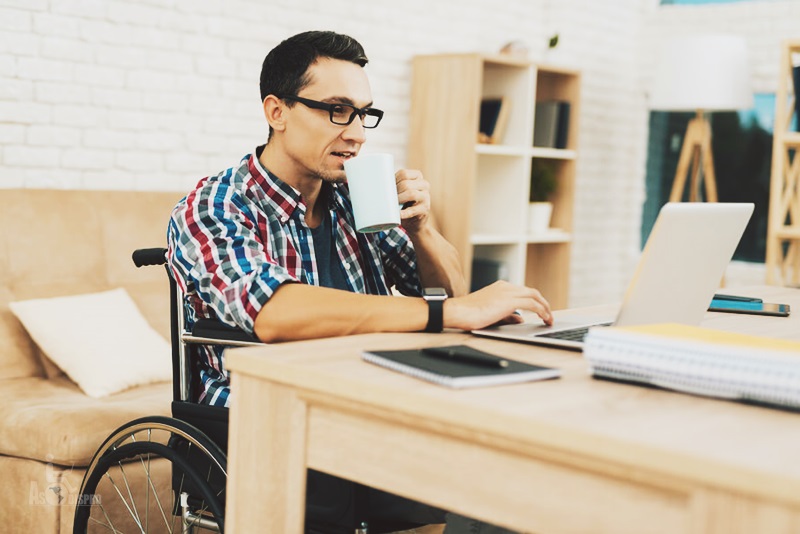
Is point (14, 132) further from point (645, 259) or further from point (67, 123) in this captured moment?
point (645, 259)

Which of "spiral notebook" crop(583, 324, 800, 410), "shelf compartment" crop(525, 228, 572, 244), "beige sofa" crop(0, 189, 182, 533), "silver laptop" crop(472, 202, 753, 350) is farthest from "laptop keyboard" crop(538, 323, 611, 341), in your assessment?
"shelf compartment" crop(525, 228, 572, 244)

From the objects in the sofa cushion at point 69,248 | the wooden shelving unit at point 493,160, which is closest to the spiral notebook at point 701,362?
the sofa cushion at point 69,248

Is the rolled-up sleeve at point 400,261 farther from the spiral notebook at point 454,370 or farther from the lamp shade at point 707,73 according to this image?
the lamp shade at point 707,73

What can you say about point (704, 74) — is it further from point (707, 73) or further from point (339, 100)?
point (339, 100)

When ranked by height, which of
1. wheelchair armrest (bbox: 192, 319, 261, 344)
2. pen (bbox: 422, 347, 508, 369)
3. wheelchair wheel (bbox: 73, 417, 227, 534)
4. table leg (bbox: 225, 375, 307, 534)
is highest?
pen (bbox: 422, 347, 508, 369)

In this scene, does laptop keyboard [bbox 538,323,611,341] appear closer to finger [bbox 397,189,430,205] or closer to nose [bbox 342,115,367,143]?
finger [bbox 397,189,430,205]

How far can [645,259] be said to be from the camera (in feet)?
4.28

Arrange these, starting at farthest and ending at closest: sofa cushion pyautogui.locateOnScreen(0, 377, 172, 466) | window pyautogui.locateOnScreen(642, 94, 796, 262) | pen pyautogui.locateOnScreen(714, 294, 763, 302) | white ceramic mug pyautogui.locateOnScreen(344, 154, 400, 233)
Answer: window pyautogui.locateOnScreen(642, 94, 796, 262), sofa cushion pyautogui.locateOnScreen(0, 377, 172, 466), pen pyautogui.locateOnScreen(714, 294, 763, 302), white ceramic mug pyautogui.locateOnScreen(344, 154, 400, 233)

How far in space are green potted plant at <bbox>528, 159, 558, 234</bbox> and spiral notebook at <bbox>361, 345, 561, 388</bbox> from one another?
11.7 ft

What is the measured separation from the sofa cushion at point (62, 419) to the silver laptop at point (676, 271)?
1.11 m

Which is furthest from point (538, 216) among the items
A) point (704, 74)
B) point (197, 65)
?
point (197, 65)

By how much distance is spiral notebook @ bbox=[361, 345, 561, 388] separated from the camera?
1079 mm

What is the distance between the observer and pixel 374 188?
64.5 inches

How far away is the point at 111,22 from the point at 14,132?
0.51 metres
